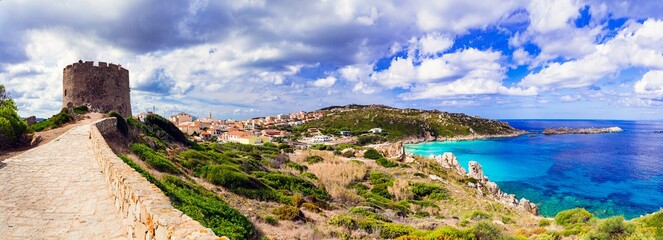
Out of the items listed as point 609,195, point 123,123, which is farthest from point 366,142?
point 123,123

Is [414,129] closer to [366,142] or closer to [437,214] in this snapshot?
[366,142]

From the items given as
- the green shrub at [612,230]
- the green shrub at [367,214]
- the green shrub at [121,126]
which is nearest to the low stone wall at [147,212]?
the green shrub at [367,214]

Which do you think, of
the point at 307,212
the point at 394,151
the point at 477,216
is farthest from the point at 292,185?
the point at 394,151

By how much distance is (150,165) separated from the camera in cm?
1373

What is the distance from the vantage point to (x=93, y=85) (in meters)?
26.4

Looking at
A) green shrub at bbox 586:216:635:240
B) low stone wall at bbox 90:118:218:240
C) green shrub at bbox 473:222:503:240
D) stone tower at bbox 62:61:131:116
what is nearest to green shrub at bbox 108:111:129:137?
stone tower at bbox 62:61:131:116

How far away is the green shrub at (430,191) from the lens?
Answer: 30.3 meters

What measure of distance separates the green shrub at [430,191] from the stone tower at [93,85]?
27559 millimetres

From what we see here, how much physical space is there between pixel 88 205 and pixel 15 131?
43.7 feet

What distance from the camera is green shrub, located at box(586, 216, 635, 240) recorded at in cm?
1290

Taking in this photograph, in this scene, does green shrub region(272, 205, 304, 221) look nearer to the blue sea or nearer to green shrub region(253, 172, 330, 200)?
green shrub region(253, 172, 330, 200)

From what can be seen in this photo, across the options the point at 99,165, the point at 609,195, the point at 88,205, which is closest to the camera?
the point at 88,205

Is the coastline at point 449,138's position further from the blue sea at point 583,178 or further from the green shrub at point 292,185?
the green shrub at point 292,185

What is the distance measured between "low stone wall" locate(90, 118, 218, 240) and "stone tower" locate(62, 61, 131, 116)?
77.6 ft
